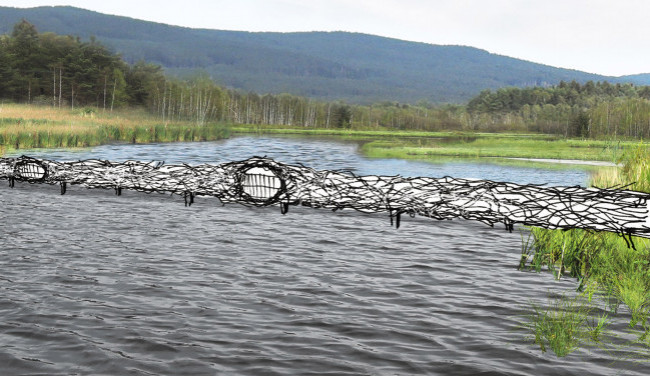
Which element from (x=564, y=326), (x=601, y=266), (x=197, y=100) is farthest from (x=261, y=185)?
(x=197, y=100)

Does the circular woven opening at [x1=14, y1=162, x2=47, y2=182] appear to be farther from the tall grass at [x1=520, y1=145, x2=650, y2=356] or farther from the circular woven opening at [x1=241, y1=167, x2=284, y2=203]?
the tall grass at [x1=520, y1=145, x2=650, y2=356]

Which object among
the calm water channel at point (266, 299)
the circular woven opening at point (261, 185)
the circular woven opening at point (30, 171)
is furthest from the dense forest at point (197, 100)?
the calm water channel at point (266, 299)

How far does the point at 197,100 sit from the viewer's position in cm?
8350

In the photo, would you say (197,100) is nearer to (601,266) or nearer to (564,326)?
(601,266)

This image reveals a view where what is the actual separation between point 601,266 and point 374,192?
4.35m

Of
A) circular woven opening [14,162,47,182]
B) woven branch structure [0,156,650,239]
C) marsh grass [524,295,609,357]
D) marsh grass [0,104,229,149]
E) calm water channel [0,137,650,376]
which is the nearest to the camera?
calm water channel [0,137,650,376]

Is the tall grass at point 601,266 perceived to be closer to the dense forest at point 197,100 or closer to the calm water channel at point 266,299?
the calm water channel at point 266,299

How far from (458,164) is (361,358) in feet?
91.3

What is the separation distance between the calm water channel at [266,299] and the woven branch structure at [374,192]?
0.48 m

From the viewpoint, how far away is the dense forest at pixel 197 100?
68881 mm

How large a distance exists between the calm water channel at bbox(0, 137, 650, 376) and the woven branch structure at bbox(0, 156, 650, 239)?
481mm

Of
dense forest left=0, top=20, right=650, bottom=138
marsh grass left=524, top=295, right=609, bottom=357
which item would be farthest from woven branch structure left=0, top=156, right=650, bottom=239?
dense forest left=0, top=20, right=650, bottom=138

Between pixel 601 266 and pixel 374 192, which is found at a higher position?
pixel 374 192

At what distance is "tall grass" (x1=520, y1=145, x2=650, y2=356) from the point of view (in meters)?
6.07
